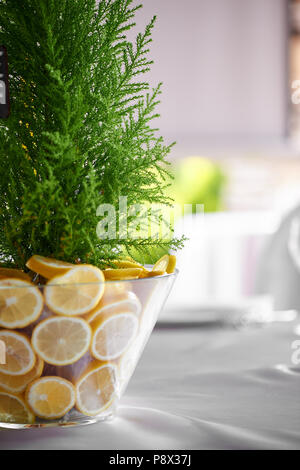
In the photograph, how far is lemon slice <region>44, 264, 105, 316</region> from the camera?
479 mm

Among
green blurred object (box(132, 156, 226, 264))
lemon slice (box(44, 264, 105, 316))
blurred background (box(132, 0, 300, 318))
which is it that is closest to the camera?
lemon slice (box(44, 264, 105, 316))

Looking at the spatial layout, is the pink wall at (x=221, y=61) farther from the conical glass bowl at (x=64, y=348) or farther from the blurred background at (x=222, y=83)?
the conical glass bowl at (x=64, y=348)

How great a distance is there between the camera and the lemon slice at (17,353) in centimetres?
49

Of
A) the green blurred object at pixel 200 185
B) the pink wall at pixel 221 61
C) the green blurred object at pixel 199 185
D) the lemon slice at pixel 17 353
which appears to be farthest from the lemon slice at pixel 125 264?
the pink wall at pixel 221 61

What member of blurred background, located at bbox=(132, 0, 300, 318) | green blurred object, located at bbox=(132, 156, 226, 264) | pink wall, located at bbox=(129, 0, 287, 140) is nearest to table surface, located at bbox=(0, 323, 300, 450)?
green blurred object, located at bbox=(132, 156, 226, 264)

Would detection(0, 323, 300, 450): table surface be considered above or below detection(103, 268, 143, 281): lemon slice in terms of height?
below

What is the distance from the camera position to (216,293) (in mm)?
2947

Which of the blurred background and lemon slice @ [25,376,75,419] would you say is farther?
the blurred background

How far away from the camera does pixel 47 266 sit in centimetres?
50

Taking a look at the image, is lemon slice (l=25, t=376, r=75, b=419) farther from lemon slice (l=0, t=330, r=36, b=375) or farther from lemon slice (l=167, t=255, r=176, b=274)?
lemon slice (l=167, t=255, r=176, b=274)

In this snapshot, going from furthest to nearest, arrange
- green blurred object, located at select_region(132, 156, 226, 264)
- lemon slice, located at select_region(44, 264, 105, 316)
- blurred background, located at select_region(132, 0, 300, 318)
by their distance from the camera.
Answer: blurred background, located at select_region(132, 0, 300, 318)
green blurred object, located at select_region(132, 156, 226, 264)
lemon slice, located at select_region(44, 264, 105, 316)

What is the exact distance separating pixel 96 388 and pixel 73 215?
0.48 feet

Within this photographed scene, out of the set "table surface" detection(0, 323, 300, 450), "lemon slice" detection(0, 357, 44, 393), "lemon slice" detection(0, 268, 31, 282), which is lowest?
"table surface" detection(0, 323, 300, 450)
